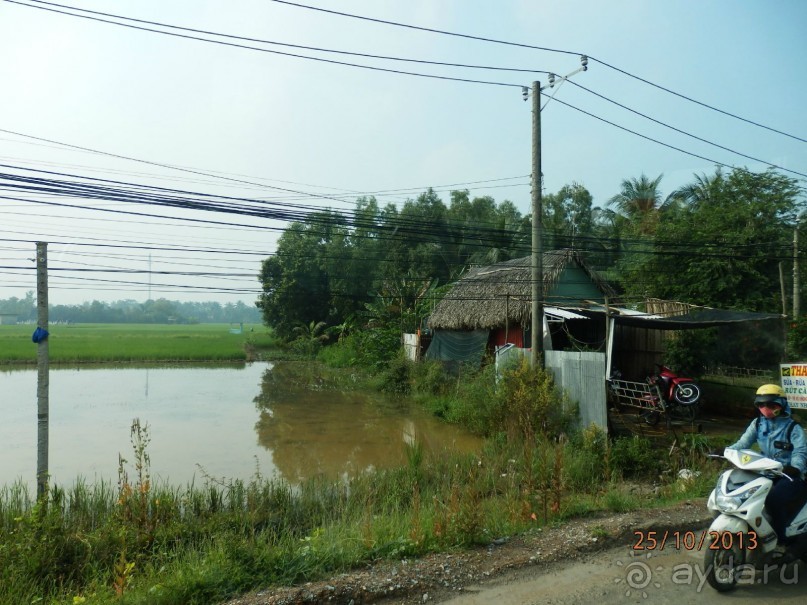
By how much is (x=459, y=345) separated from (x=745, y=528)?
14.7 meters

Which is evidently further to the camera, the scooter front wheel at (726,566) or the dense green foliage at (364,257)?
the dense green foliage at (364,257)

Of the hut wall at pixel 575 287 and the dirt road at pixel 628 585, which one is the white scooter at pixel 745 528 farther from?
the hut wall at pixel 575 287

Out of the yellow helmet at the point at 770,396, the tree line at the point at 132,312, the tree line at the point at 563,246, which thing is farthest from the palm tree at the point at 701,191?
the tree line at the point at 132,312

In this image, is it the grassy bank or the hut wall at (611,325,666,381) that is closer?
the grassy bank

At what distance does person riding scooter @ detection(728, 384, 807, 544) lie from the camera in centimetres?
408

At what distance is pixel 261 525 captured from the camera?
6.70 m

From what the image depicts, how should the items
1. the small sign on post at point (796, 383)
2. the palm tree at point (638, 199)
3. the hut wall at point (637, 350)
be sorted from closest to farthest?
the small sign on post at point (796, 383)
the hut wall at point (637, 350)
the palm tree at point (638, 199)

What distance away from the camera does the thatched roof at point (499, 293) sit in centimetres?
1581

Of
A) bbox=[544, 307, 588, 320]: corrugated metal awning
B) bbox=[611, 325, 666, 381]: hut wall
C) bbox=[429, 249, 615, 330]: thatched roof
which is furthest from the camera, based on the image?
bbox=[429, 249, 615, 330]: thatched roof

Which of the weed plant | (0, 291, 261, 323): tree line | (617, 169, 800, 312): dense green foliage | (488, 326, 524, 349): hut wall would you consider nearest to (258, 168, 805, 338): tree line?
(617, 169, 800, 312): dense green foliage

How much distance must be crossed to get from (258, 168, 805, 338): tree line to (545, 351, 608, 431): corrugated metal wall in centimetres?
402
